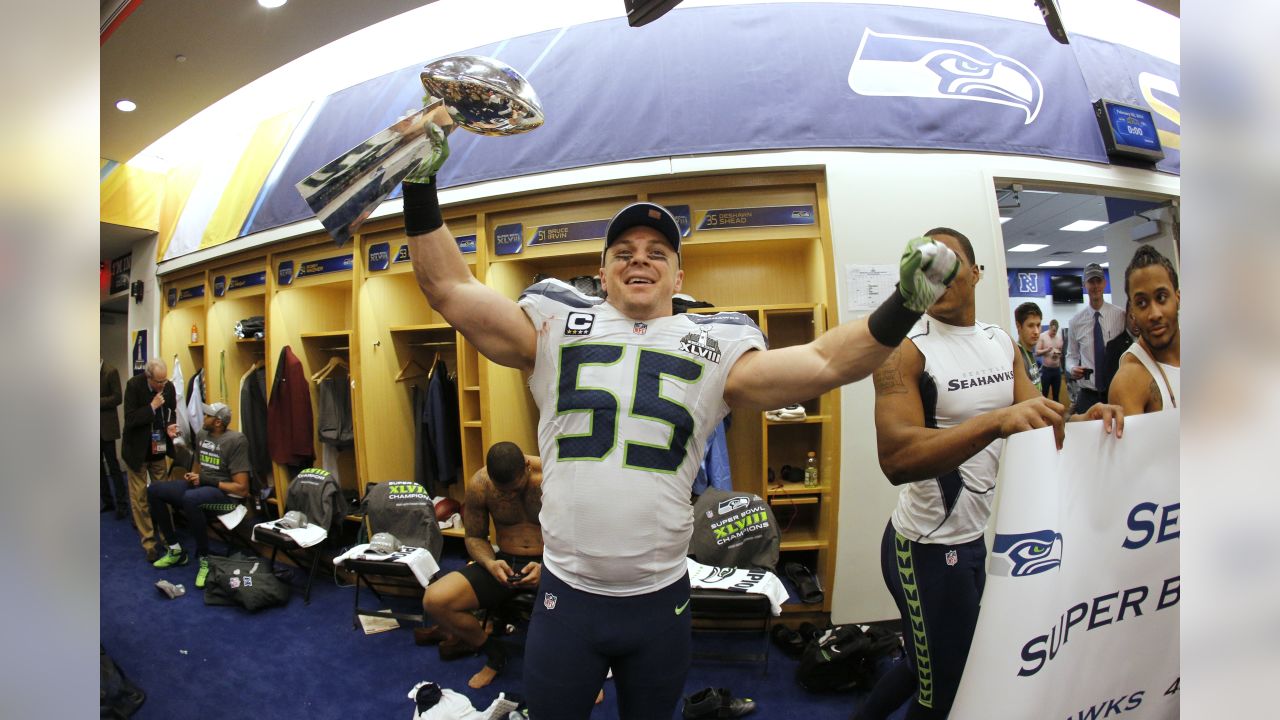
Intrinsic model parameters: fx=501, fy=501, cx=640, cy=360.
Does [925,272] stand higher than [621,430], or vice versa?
[925,272]

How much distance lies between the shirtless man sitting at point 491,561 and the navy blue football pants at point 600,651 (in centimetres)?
91

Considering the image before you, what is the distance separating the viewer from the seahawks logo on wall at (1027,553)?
2.46 feet

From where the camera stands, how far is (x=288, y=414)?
3094 millimetres

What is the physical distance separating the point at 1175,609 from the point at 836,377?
2.11ft

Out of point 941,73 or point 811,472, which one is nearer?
point 941,73

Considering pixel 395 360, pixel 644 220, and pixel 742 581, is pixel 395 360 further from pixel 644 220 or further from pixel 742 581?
pixel 644 220

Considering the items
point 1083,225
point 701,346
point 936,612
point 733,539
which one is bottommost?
point 733,539

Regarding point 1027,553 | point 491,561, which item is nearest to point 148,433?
point 491,561

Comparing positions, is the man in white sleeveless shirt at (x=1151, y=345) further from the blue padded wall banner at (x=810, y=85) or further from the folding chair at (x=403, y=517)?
the folding chair at (x=403, y=517)

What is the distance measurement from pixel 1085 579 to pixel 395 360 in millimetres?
3047

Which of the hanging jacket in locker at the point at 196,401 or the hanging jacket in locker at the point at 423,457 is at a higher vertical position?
the hanging jacket in locker at the point at 196,401

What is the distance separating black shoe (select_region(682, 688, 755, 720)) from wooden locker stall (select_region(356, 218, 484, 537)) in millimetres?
1484

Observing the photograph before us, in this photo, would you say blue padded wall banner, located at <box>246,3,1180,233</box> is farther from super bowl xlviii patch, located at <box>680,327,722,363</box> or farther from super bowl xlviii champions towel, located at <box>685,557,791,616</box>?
super bowl xlviii champions towel, located at <box>685,557,791,616</box>

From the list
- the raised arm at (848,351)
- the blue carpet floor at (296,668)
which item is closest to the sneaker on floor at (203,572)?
the blue carpet floor at (296,668)
